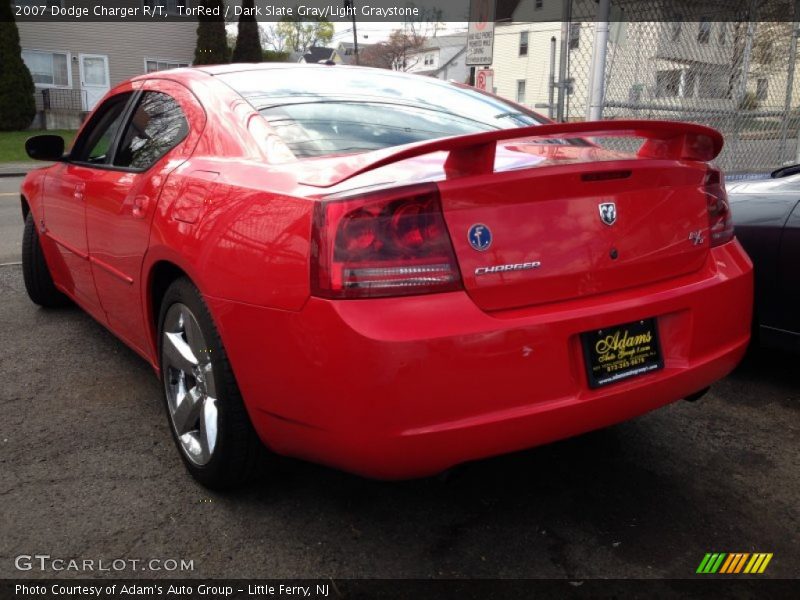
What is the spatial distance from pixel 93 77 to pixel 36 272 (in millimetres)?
27598

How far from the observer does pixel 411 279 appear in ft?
6.55

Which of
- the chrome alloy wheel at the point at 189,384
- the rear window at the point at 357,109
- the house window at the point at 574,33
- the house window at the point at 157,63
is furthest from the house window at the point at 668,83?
the house window at the point at 157,63

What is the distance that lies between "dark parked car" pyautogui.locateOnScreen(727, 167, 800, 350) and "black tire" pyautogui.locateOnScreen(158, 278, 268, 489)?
2417 mm

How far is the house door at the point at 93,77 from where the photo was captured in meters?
28.8

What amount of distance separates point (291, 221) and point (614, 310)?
0.97 metres

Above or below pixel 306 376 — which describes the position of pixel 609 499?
below

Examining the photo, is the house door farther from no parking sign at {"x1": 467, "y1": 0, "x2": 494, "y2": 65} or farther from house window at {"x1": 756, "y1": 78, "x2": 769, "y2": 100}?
house window at {"x1": 756, "y1": 78, "x2": 769, "y2": 100}

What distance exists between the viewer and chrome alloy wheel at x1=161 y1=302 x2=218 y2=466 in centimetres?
252

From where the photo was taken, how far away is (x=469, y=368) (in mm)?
1985

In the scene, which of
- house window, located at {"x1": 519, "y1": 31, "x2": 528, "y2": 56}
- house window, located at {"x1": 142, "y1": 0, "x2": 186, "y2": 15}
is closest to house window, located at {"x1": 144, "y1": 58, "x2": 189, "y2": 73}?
house window, located at {"x1": 142, "y1": 0, "x2": 186, "y2": 15}

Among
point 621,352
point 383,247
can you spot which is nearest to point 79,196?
point 383,247

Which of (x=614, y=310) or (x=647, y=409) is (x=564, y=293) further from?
(x=647, y=409)

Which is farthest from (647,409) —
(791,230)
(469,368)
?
(791,230)

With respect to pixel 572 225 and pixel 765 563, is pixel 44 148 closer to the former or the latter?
pixel 572 225
